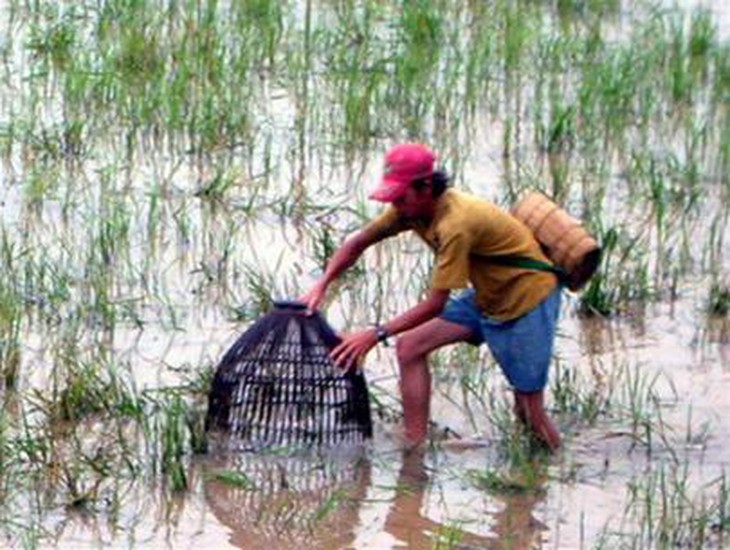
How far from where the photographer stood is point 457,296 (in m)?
6.75

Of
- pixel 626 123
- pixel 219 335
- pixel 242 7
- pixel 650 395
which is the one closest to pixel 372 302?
pixel 219 335

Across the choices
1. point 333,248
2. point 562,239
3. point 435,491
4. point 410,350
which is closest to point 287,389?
point 410,350

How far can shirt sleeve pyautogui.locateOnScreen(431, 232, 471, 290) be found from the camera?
6.21m

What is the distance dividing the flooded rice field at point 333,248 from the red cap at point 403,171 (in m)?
0.79

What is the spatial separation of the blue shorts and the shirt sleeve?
32 cm

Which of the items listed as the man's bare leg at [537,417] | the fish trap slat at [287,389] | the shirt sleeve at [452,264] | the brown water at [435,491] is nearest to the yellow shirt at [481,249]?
the shirt sleeve at [452,264]

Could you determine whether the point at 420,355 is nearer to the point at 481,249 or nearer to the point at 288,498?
the point at 481,249

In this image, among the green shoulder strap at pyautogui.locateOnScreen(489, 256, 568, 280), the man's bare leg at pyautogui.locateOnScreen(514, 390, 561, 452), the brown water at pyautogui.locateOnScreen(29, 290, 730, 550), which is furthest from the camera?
the man's bare leg at pyautogui.locateOnScreen(514, 390, 561, 452)

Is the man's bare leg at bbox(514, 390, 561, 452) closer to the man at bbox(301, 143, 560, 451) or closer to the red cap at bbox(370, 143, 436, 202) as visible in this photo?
the man at bbox(301, 143, 560, 451)

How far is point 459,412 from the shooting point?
6988 mm

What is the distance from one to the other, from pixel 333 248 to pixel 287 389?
1.41 m

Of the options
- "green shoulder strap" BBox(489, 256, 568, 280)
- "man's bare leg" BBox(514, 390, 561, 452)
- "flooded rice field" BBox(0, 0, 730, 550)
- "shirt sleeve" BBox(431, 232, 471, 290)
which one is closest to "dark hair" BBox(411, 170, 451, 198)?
"shirt sleeve" BBox(431, 232, 471, 290)

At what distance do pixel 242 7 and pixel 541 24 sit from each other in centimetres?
139

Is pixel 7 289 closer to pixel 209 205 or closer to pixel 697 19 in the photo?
pixel 209 205
